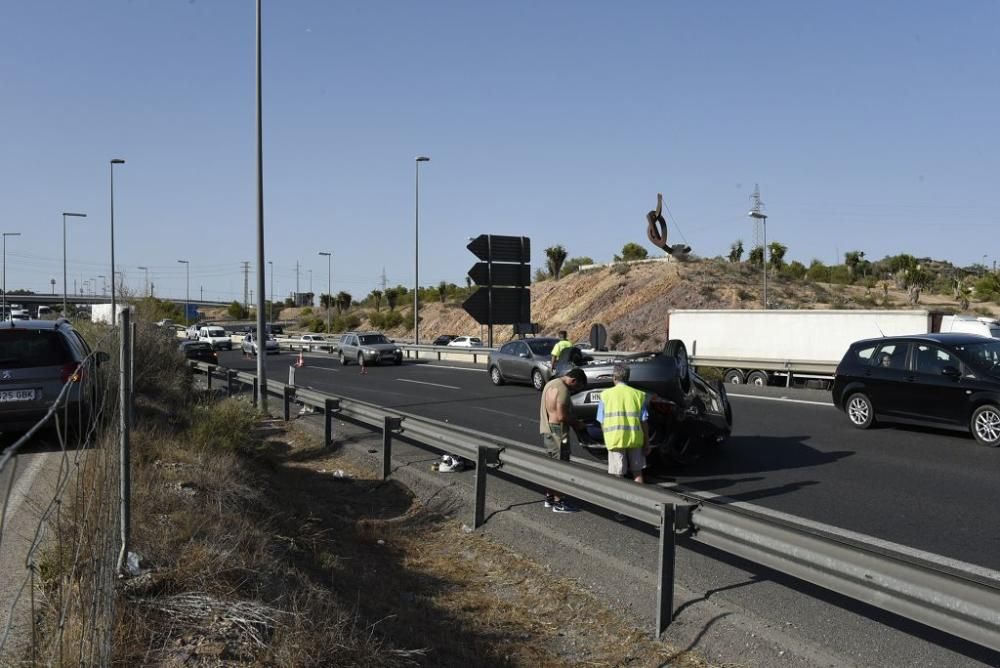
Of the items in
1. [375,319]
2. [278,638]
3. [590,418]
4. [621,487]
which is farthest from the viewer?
[375,319]

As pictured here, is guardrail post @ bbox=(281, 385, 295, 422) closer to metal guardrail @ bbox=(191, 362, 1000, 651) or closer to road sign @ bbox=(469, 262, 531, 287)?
metal guardrail @ bbox=(191, 362, 1000, 651)

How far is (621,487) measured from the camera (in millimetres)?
6113

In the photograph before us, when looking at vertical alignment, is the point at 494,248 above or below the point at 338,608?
above

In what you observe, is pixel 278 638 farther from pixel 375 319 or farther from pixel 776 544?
pixel 375 319

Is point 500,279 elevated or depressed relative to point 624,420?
elevated

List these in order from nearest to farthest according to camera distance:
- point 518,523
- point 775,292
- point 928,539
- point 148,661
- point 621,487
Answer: point 148,661 < point 621,487 < point 928,539 < point 518,523 < point 775,292

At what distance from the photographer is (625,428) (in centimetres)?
809

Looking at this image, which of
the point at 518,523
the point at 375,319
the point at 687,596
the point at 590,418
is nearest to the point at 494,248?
the point at 590,418

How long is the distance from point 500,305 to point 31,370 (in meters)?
22.8

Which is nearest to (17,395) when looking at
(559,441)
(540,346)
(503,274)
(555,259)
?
(559,441)

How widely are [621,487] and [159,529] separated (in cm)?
327

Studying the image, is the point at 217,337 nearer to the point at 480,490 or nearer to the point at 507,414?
the point at 507,414

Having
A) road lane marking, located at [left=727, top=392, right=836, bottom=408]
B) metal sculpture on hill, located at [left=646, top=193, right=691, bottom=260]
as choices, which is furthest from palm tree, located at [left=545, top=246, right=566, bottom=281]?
road lane marking, located at [left=727, top=392, right=836, bottom=408]

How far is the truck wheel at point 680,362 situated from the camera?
34.2 feet
